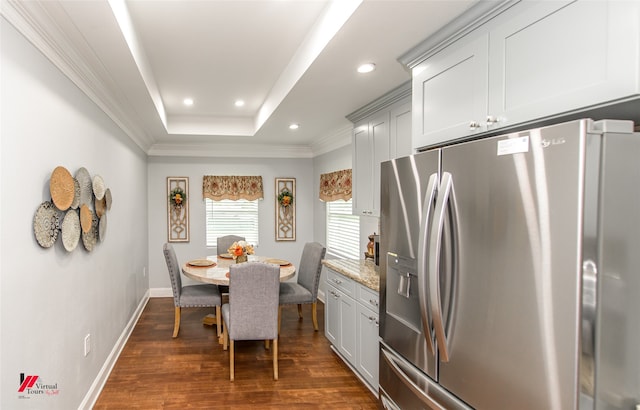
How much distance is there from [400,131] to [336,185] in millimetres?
2138

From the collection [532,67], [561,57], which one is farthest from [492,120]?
[561,57]

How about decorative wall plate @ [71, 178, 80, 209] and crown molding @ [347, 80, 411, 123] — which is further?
crown molding @ [347, 80, 411, 123]

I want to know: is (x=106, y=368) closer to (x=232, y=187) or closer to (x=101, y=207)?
(x=101, y=207)

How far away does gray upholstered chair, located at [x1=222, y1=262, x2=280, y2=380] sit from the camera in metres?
3.07

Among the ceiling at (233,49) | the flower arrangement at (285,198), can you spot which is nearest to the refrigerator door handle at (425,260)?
the ceiling at (233,49)

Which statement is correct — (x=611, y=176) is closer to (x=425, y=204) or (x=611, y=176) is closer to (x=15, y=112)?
Answer: (x=425, y=204)

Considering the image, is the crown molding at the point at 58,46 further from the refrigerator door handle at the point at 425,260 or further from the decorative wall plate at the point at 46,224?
the refrigerator door handle at the point at 425,260

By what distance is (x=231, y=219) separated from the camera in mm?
6090

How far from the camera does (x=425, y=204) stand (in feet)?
5.23

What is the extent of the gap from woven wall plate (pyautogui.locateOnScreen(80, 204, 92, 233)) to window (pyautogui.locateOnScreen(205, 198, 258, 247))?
346 centimetres

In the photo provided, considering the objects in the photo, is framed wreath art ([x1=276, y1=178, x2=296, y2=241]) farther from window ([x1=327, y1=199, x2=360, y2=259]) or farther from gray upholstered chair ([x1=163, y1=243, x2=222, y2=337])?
gray upholstered chair ([x1=163, y1=243, x2=222, y2=337])

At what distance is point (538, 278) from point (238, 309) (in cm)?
247

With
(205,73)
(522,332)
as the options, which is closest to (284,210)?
(205,73)

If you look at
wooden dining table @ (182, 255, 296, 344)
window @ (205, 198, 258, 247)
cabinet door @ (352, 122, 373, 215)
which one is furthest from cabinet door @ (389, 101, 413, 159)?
window @ (205, 198, 258, 247)
